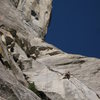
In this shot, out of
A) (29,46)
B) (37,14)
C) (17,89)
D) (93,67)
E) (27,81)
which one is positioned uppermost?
(37,14)

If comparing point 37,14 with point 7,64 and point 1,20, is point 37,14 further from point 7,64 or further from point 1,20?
point 7,64

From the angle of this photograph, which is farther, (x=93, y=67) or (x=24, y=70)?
(x=93, y=67)

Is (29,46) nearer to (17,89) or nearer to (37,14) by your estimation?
(17,89)

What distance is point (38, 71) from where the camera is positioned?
30.6 metres

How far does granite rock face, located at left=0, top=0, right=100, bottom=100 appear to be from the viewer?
2175 cm

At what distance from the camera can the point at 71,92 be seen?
27031 millimetres

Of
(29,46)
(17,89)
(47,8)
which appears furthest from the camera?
(47,8)

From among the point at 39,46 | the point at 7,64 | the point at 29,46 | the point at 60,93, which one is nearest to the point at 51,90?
the point at 60,93

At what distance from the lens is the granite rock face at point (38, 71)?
2175 cm

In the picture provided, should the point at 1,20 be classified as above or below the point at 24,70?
above

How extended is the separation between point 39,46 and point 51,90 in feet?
57.4

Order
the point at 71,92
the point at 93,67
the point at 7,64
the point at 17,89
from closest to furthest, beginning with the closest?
the point at 17,89, the point at 7,64, the point at 71,92, the point at 93,67

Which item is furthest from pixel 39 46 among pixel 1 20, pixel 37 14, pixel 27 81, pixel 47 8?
pixel 47 8

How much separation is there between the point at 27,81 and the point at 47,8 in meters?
45.2
